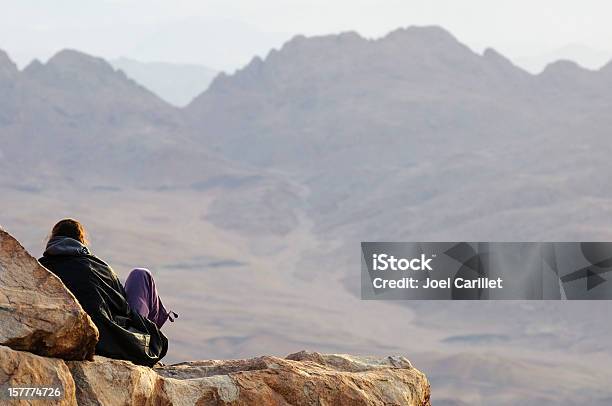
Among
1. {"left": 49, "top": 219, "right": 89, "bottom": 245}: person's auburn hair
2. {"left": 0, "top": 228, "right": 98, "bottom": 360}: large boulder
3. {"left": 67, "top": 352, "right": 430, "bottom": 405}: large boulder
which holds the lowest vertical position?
{"left": 67, "top": 352, "right": 430, "bottom": 405}: large boulder

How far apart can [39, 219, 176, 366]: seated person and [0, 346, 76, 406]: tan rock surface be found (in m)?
0.57

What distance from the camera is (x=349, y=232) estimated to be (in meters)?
200

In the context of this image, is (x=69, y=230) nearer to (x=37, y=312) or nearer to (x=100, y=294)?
(x=100, y=294)

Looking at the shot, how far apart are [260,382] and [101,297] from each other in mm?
1424

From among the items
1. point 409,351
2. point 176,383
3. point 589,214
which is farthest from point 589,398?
point 176,383

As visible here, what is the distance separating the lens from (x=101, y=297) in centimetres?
749

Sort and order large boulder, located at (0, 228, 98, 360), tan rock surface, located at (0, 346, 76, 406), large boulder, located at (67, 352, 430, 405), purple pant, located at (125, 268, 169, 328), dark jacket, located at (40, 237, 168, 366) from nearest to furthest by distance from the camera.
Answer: tan rock surface, located at (0, 346, 76, 406)
large boulder, located at (0, 228, 98, 360)
large boulder, located at (67, 352, 430, 405)
dark jacket, located at (40, 237, 168, 366)
purple pant, located at (125, 268, 169, 328)

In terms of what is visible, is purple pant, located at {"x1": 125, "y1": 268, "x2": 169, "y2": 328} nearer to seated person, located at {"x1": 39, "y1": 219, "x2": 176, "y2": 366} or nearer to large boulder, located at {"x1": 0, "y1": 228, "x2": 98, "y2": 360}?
seated person, located at {"x1": 39, "y1": 219, "x2": 176, "y2": 366}

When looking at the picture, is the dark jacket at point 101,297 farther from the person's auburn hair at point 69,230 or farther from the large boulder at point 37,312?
the large boulder at point 37,312

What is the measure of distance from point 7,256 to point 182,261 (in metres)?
182

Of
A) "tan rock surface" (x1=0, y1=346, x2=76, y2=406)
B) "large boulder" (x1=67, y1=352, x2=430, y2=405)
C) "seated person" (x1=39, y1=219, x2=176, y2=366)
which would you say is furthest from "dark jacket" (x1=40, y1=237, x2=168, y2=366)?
"tan rock surface" (x1=0, y1=346, x2=76, y2=406)

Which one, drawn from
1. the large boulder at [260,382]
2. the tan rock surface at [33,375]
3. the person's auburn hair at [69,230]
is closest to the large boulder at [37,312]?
the tan rock surface at [33,375]

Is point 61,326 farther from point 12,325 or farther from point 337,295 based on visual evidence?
point 337,295

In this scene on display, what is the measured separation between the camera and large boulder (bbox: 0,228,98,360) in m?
6.82
